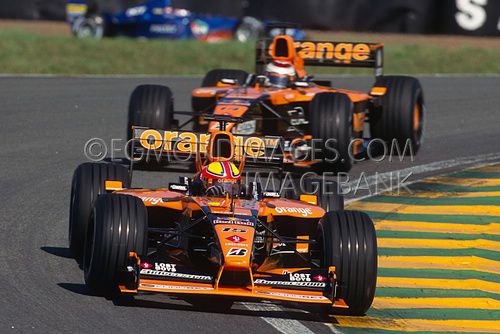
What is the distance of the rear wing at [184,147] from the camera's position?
10.9 metres

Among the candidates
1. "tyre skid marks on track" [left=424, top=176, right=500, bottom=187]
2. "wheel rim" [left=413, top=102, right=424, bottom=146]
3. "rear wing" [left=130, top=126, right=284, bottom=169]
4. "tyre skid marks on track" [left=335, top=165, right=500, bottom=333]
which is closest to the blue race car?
"wheel rim" [left=413, top=102, right=424, bottom=146]

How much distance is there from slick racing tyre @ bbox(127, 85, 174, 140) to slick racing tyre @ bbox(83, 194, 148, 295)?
18.2ft

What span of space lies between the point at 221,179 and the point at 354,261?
5.14ft

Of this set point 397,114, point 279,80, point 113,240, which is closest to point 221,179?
point 113,240

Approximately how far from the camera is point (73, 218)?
9.29 m

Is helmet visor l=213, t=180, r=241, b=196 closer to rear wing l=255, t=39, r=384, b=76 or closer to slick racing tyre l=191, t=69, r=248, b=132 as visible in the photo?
slick racing tyre l=191, t=69, r=248, b=132

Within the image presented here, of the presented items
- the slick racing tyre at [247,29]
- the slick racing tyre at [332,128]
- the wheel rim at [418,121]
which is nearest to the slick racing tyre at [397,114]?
the wheel rim at [418,121]

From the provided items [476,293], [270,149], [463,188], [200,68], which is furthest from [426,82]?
[476,293]

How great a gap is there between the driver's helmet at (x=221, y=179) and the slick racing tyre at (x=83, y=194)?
73 centimetres

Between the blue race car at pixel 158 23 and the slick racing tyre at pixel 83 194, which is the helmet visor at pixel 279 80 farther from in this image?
the blue race car at pixel 158 23

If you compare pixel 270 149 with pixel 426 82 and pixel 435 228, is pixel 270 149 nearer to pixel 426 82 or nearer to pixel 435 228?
pixel 435 228

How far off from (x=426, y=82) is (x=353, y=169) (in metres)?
9.12

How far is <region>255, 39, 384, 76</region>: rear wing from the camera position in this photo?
15898 mm

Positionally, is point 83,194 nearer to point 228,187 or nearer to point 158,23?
point 228,187
